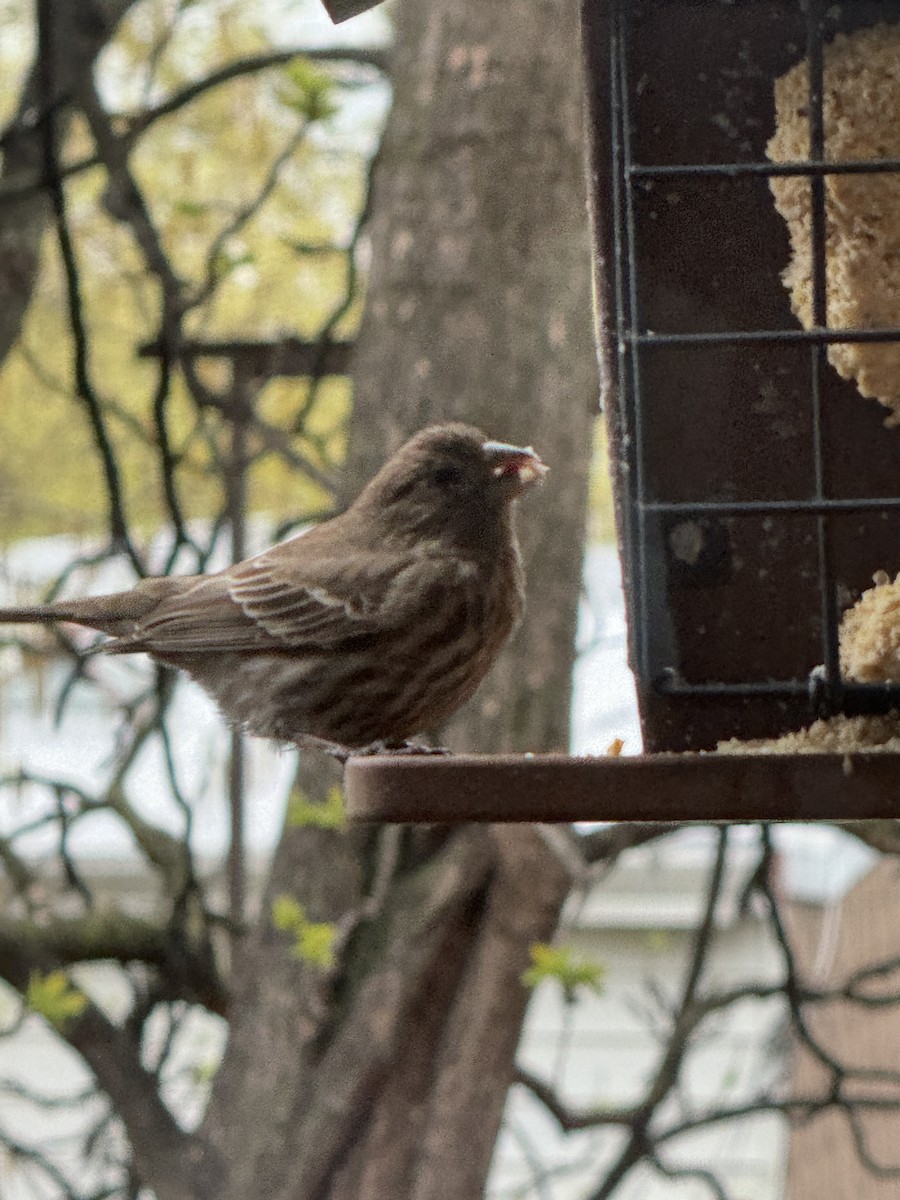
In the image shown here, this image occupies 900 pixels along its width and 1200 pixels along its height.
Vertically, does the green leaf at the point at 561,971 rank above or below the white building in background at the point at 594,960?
above

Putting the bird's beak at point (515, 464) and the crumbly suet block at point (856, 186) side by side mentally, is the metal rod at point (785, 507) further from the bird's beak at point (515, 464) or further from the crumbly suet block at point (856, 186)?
the bird's beak at point (515, 464)

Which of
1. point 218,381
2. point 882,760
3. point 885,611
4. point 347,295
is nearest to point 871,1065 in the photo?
point 218,381

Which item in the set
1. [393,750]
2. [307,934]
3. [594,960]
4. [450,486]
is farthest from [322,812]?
[594,960]

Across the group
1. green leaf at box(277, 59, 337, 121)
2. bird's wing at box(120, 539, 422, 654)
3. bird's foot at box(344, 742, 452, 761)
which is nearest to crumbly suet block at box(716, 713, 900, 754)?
bird's foot at box(344, 742, 452, 761)

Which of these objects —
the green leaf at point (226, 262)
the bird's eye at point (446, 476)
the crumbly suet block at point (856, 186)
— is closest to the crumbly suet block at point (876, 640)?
the crumbly suet block at point (856, 186)

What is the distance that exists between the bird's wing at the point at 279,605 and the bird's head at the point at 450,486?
3.9 inches

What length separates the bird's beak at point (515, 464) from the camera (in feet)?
9.82

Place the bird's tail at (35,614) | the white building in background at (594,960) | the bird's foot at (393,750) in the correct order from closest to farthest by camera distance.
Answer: the bird's foot at (393,750), the bird's tail at (35,614), the white building in background at (594,960)

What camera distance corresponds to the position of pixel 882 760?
5.65 ft

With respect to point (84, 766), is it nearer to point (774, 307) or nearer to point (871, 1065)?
point (871, 1065)

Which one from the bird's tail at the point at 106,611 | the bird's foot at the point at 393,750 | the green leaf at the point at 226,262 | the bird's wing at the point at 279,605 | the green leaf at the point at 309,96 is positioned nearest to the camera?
the bird's foot at the point at 393,750

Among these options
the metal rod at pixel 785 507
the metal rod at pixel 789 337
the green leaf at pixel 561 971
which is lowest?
the green leaf at pixel 561 971

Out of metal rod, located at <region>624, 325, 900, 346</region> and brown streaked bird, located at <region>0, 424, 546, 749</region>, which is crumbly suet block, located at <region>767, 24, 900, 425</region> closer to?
metal rod, located at <region>624, 325, 900, 346</region>

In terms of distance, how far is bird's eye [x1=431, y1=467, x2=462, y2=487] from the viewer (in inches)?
126
